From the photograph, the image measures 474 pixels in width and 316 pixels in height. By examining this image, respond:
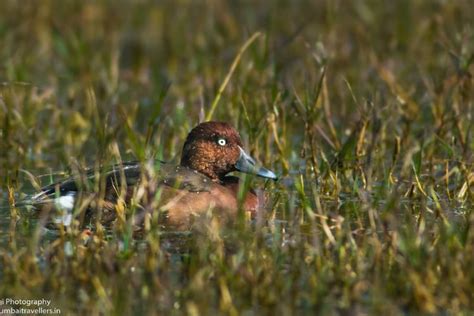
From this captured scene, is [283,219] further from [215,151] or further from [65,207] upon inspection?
[65,207]

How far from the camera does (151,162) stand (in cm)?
648

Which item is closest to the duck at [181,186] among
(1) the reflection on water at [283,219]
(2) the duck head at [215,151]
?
(2) the duck head at [215,151]

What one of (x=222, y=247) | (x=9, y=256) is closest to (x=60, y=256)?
(x=9, y=256)

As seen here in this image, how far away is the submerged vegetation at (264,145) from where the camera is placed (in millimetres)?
5242

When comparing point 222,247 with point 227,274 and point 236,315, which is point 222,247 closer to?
point 227,274

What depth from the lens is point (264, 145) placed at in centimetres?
837

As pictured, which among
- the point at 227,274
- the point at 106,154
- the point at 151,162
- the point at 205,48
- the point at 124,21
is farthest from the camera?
the point at 124,21

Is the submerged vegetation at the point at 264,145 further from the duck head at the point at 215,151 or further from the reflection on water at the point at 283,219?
the duck head at the point at 215,151

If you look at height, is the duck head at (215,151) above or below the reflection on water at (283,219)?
above

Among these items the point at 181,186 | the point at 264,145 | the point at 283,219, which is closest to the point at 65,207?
the point at 181,186

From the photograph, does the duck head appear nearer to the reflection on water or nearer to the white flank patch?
the reflection on water

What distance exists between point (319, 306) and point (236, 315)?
0.38 metres

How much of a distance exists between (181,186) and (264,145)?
135 cm

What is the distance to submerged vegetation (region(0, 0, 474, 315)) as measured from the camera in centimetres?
524
